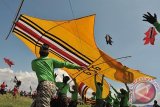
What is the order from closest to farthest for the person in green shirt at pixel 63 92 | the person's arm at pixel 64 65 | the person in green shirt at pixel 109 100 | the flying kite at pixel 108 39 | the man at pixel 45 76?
the man at pixel 45 76 → the person's arm at pixel 64 65 → the person in green shirt at pixel 63 92 → the flying kite at pixel 108 39 → the person in green shirt at pixel 109 100

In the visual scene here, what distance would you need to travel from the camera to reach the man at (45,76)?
7.86 meters

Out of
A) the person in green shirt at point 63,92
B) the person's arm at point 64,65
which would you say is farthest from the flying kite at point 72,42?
the person's arm at point 64,65

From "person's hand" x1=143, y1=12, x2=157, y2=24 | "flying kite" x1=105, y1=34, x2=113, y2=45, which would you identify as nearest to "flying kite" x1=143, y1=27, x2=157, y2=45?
"flying kite" x1=105, y1=34, x2=113, y2=45

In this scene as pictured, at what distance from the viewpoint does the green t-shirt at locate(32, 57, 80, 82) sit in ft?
26.5

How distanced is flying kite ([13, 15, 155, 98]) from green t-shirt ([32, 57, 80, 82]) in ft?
37.0

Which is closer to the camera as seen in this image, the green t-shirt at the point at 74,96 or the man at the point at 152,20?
the man at the point at 152,20

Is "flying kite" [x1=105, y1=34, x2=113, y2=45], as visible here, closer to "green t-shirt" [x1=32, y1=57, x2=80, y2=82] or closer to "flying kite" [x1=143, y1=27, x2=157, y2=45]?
"flying kite" [x1=143, y1=27, x2=157, y2=45]

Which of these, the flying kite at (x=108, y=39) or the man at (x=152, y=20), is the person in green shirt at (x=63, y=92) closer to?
the flying kite at (x=108, y=39)

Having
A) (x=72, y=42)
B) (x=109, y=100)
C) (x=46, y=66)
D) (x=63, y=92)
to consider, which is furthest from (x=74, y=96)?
(x=46, y=66)

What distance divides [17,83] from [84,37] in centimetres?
1700

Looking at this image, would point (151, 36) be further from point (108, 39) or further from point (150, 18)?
point (150, 18)

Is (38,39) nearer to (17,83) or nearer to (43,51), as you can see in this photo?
(43,51)

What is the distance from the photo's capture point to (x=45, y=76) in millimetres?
8070

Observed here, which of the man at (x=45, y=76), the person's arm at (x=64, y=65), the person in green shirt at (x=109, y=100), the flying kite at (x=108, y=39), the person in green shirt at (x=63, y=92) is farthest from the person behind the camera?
the person in green shirt at (x=109, y=100)
